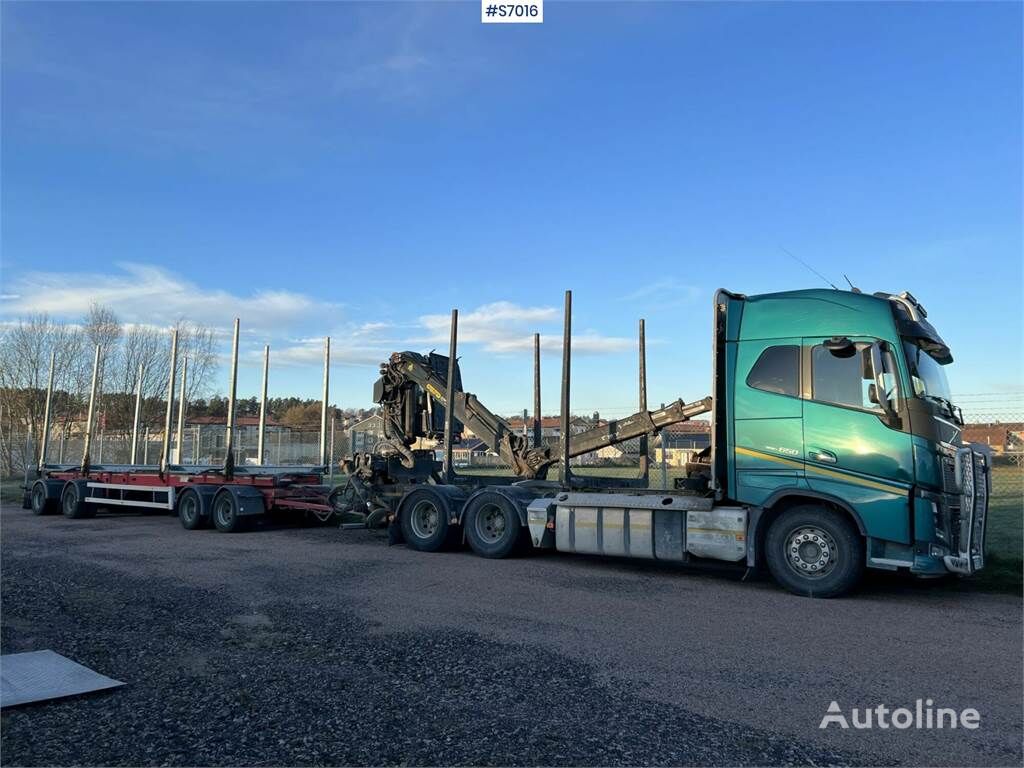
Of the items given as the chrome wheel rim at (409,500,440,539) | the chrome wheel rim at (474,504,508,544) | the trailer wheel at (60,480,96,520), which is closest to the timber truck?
the chrome wheel rim at (474,504,508,544)

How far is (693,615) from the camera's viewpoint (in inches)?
312

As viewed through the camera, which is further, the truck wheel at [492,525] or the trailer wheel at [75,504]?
the trailer wheel at [75,504]

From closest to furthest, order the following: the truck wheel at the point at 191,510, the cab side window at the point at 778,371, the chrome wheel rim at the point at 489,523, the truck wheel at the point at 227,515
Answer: the cab side window at the point at 778,371
the chrome wheel rim at the point at 489,523
the truck wheel at the point at 227,515
the truck wheel at the point at 191,510

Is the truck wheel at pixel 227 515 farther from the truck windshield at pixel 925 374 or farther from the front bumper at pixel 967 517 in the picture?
the front bumper at pixel 967 517

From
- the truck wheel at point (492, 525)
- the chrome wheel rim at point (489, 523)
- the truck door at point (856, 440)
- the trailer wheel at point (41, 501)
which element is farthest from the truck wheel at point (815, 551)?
the trailer wheel at point (41, 501)

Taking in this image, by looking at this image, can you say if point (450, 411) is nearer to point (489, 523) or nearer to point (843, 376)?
point (489, 523)

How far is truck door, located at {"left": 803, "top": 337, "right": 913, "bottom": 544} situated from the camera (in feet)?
27.4

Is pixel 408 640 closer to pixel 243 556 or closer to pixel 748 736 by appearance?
pixel 748 736

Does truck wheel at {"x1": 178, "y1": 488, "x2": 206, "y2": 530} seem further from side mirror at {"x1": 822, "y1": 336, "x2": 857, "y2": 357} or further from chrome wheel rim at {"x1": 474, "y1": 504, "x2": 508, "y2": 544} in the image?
side mirror at {"x1": 822, "y1": 336, "x2": 857, "y2": 357}

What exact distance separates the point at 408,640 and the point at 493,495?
5.25 meters

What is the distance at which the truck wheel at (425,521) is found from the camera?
1238cm

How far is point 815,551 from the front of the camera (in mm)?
8852

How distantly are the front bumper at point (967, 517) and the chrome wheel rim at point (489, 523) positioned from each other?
610cm

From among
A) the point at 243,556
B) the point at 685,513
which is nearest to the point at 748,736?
the point at 685,513
